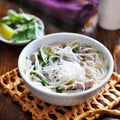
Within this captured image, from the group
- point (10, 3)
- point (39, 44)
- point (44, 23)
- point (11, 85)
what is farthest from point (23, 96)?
point (10, 3)

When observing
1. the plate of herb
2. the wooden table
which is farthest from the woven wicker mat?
the plate of herb

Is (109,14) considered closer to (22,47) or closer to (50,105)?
(22,47)

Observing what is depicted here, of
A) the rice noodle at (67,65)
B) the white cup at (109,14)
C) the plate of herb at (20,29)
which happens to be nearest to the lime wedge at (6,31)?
the plate of herb at (20,29)

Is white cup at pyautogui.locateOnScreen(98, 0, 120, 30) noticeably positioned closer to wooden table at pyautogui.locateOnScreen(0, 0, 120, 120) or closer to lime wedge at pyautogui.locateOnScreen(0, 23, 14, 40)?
wooden table at pyautogui.locateOnScreen(0, 0, 120, 120)

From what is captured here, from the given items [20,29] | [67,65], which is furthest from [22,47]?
[67,65]

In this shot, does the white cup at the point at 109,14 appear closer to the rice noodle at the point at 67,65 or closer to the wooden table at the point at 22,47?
the wooden table at the point at 22,47
